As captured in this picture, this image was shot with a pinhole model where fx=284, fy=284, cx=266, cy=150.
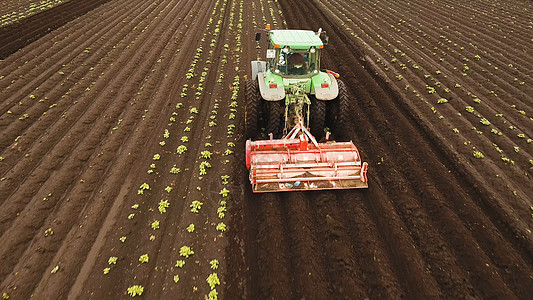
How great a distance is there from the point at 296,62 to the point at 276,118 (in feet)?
5.14

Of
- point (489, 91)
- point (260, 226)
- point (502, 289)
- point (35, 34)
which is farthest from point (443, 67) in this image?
point (35, 34)

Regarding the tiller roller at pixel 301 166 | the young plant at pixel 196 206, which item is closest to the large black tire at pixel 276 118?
the tiller roller at pixel 301 166

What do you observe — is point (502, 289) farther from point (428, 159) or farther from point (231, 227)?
point (231, 227)

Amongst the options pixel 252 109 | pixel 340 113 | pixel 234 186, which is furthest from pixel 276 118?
pixel 234 186

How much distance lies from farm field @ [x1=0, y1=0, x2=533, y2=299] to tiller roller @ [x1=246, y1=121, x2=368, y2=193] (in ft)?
1.41

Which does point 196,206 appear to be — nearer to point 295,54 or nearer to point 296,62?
point 296,62

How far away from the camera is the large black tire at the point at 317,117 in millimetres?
7473

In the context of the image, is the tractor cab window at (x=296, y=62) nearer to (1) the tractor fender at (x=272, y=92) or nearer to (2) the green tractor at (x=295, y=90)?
(2) the green tractor at (x=295, y=90)

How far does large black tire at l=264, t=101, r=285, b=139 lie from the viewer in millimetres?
7238

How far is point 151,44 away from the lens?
15.0 metres

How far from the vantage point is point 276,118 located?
727cm

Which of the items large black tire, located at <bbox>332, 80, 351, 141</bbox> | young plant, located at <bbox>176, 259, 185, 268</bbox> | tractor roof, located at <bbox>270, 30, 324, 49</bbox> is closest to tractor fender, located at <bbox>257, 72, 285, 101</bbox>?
tractor roof, located at <bbox>270, 30, 324, 49</bbox>

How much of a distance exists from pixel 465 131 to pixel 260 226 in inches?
282

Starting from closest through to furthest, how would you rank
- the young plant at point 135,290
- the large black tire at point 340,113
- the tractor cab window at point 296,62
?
the young plant at point 135,290, the tractor cab window at point 296,62, the large black tire at point 340,113
